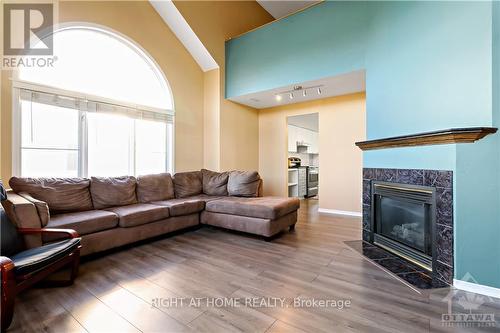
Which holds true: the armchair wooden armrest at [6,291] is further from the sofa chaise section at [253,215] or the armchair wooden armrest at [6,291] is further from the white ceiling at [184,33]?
the white ceiling at [184,33]

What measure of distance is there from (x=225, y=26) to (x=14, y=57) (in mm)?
3570

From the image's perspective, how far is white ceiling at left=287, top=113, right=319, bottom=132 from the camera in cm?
605

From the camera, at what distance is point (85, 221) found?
7.96 ft

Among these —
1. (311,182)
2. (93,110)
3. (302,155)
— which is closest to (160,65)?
(93,110)

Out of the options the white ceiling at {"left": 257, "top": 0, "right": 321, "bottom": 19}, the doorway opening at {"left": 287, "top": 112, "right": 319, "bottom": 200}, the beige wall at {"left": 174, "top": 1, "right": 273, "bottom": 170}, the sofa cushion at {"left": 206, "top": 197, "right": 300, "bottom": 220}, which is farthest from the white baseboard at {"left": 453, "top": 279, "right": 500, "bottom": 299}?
the white ceiling at {"left": 257, "top": 0, "right": 321, "bottom": 19}

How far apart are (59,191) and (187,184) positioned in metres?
1.84

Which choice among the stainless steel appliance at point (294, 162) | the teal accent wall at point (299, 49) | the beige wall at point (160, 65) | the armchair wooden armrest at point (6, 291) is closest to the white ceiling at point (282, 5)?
the teal accent wall at point (299, 49)

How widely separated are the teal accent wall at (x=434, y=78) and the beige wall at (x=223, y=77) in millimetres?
1817

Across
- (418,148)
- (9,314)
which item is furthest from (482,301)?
(9,314)

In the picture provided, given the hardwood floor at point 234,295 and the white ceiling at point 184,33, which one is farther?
the white ceiling at point 184,33

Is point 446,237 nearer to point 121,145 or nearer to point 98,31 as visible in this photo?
point 121,145

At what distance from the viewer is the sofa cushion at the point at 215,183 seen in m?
4.21

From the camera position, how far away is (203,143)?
5.00 m

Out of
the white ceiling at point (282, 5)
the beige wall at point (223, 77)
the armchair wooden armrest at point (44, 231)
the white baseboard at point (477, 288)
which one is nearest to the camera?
the white baseboard at point (477, 288)
